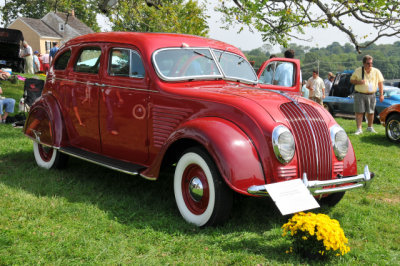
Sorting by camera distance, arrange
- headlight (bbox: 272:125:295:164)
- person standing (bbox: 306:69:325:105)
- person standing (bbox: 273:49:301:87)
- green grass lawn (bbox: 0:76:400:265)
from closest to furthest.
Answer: green grass lawn (bbox: 0:76:400:265), headlight (bbox: 272:125:295:164), person standing (bbox: 273:49:301:87), person standing (bbox: 306:69:325:105)

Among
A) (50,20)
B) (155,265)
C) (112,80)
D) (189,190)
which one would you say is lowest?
(155,265)

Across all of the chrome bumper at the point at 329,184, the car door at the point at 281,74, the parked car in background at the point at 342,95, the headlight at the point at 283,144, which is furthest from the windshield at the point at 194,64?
the parked car in background at the point at 342,95

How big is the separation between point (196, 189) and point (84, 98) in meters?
2.25

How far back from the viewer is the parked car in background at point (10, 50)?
17.5m

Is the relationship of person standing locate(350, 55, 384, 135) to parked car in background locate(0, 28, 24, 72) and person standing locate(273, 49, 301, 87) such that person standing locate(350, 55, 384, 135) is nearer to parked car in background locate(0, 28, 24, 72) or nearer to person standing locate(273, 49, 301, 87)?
person standing locate(273, 49, 301, 87)

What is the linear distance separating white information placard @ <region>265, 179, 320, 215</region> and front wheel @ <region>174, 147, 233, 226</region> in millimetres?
463

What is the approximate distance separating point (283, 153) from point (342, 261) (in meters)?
1.01

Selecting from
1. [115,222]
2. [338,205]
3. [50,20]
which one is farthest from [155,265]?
[50,20]

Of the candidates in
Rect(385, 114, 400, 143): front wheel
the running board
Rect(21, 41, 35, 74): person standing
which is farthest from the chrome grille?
Rect(21, 41, 35, 74): person standing

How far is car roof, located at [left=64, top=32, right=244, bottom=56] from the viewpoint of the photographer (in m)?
4.75

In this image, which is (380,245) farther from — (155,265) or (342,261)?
(155,265)

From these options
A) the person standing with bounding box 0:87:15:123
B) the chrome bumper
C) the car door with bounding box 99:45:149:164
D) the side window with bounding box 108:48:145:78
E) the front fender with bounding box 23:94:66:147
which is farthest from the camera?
Result: the person standing with bounding box 0:87:15:123

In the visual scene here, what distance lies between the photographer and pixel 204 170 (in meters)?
3.76

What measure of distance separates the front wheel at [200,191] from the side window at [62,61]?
2785mm
